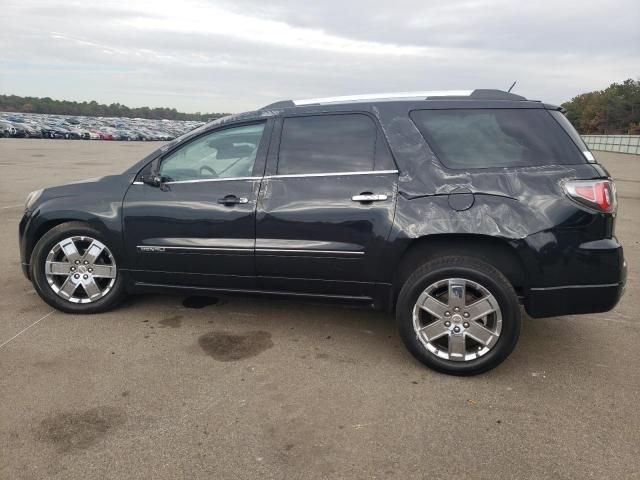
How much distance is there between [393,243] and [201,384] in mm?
1512

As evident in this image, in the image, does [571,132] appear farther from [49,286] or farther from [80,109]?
[80,109]

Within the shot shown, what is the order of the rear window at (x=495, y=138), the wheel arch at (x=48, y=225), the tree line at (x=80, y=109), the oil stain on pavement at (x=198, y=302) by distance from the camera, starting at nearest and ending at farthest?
the rear window at (x=495, y=138) → the wheel arch at (x=48, y=225) → the oil stain on pavement at (x=198, y=302) → the tree line at (x=80, y=109)

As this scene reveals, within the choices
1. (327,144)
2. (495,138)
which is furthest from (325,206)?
(495,138)

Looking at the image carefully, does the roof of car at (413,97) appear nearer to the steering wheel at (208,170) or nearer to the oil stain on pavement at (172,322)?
the steering wheel at (208,170)

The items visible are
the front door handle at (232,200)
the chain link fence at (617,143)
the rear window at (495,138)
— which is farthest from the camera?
the chain link fence at (617,143)

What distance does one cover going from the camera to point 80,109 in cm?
15075

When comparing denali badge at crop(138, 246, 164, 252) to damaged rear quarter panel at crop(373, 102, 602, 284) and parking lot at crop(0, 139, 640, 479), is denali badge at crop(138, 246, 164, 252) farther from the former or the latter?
damaged rear quarter panel at crop(373, 102, 602, 284)

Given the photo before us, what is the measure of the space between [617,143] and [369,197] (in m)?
54.2

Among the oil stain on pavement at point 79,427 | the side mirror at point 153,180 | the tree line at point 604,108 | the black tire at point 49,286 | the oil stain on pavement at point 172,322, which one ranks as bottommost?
the oil stain on pavement at point 79,427

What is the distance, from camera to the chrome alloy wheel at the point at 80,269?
4.27 metres

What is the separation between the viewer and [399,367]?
11.7 ft

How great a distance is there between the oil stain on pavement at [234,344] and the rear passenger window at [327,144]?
1.25 m

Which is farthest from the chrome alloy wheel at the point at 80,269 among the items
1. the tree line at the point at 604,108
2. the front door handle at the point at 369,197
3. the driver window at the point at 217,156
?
the tree line at the point at 604,108

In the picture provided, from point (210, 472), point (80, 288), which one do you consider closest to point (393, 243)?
point (210, 472)
